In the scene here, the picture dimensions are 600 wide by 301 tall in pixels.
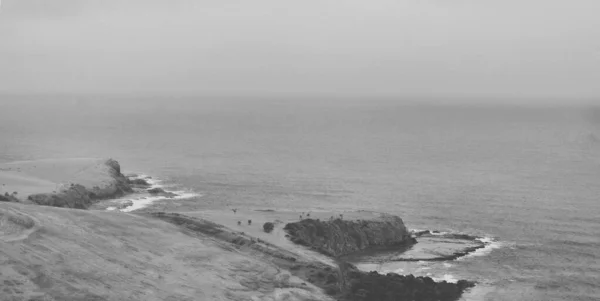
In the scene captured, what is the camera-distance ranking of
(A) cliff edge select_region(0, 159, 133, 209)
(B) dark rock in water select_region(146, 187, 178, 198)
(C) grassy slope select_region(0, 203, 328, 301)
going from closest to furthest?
(C) grassy slope select_region(0, 203, 328, 301) < (A) cliff edge select_region(0, 159, 133, 209) < (B) dark rock in water select_region(146, 187, 178, 198)

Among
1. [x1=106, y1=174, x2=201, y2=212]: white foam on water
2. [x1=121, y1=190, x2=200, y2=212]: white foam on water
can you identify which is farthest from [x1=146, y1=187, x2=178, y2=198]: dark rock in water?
[x1=121, y1=190, x2=200, y2=212]: white foam on water

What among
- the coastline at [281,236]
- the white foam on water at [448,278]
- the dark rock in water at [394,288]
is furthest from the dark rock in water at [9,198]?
the white foam on water at [448,278]

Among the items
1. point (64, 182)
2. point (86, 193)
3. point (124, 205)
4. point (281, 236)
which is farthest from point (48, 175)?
point (281, 236)

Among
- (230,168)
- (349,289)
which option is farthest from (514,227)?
(230,168)

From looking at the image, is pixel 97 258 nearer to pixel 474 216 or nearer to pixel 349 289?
pixel 349 289

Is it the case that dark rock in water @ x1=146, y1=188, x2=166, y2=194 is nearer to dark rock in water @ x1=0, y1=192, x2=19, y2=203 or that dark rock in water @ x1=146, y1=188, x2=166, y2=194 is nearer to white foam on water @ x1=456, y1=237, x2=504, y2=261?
dark rock in water @ x1=0, y1=192, x2=19, y2=203
